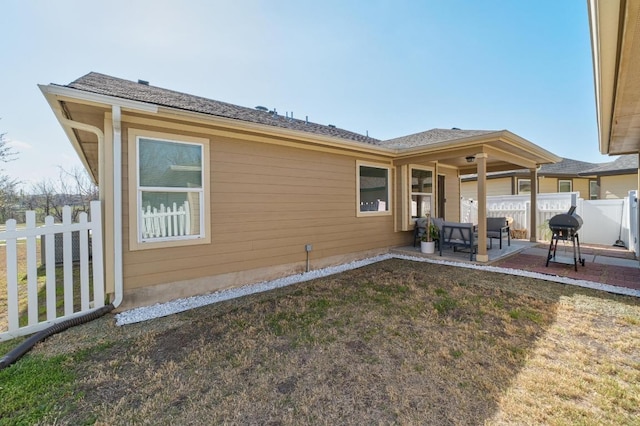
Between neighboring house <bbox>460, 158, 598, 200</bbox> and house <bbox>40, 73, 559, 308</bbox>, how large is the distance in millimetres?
8077

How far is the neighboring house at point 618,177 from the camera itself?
39.9ft

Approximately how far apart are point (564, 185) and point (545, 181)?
1418mm

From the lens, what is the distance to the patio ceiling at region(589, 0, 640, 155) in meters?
1.89

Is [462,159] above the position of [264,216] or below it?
above

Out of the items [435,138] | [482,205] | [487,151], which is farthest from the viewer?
[435,138]

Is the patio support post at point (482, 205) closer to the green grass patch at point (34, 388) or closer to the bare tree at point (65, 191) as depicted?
the green grass patch at point (34, 388)

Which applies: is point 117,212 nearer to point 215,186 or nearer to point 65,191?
point 215,186

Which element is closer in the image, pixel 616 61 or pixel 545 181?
pixel 616 61

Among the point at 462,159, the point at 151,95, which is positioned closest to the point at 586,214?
the point at 462,159

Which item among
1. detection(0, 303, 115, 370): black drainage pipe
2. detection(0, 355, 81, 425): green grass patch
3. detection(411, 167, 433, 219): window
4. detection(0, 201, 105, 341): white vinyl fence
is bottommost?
detection(0, 355, 81, 425): green grass patch

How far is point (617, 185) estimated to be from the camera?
12664 mm

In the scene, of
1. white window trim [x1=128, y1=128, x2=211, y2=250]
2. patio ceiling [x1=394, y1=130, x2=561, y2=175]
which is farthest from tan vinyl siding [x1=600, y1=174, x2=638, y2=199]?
white window trim [x1=128, y1=128, x2=211, y2=250]

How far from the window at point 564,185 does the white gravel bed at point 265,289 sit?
14062 millimetres

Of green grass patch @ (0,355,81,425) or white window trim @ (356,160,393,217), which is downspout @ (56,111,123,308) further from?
white window trim @ (356,160,393,217)
